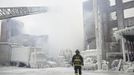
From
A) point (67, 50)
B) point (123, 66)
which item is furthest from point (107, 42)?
point (123, 66)

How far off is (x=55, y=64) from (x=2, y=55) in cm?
1069

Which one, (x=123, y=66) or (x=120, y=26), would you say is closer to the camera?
(x=123, y=66)

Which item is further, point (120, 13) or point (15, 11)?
point (120, 13)

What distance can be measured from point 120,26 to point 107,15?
5.50 metres

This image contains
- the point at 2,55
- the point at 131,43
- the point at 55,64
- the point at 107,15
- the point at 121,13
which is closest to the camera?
the point at 131,43

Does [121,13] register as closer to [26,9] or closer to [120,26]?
[120,26]

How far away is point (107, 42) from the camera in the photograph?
153ft

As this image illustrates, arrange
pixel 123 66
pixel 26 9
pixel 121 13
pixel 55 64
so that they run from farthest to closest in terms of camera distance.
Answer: pixel 121 13 → pixel 55 64 → pixel 26 9 → pixel 123 66

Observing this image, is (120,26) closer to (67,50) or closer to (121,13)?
(121,13)

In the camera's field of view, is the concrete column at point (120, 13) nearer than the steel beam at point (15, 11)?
No

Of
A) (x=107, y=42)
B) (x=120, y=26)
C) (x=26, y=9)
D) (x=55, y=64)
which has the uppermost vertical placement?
(x=26, y=9)

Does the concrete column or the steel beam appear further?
the concrete column

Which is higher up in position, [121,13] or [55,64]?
[121,13]

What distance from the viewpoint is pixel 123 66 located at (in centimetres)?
2484
